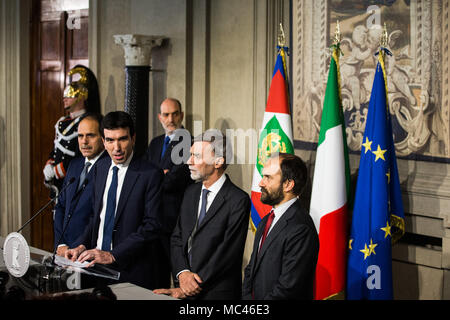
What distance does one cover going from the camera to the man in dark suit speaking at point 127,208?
3.53m

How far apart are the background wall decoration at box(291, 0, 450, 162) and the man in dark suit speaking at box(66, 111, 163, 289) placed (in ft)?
5.43

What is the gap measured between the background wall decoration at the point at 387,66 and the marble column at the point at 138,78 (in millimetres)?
1280

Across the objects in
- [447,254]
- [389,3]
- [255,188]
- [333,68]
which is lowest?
[447,254]

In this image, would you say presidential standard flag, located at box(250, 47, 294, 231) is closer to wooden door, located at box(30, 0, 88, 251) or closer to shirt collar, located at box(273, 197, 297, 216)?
shirt collar, located at box(273, 197, 297, 216)

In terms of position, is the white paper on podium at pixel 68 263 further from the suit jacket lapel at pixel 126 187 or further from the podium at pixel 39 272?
the suit jacket lapel at pixel 126 187

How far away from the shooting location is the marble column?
18.0 feet

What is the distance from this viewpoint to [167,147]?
15.9ft

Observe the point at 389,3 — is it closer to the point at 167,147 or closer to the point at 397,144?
the point at 397,144

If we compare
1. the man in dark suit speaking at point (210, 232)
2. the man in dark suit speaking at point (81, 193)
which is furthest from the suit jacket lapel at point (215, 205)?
the man in dark suit speaking at point (81, 193)

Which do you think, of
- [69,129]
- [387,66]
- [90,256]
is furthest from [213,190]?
[69,129]

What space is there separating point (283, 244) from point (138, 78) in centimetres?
295

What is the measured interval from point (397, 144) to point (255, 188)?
98 cm
